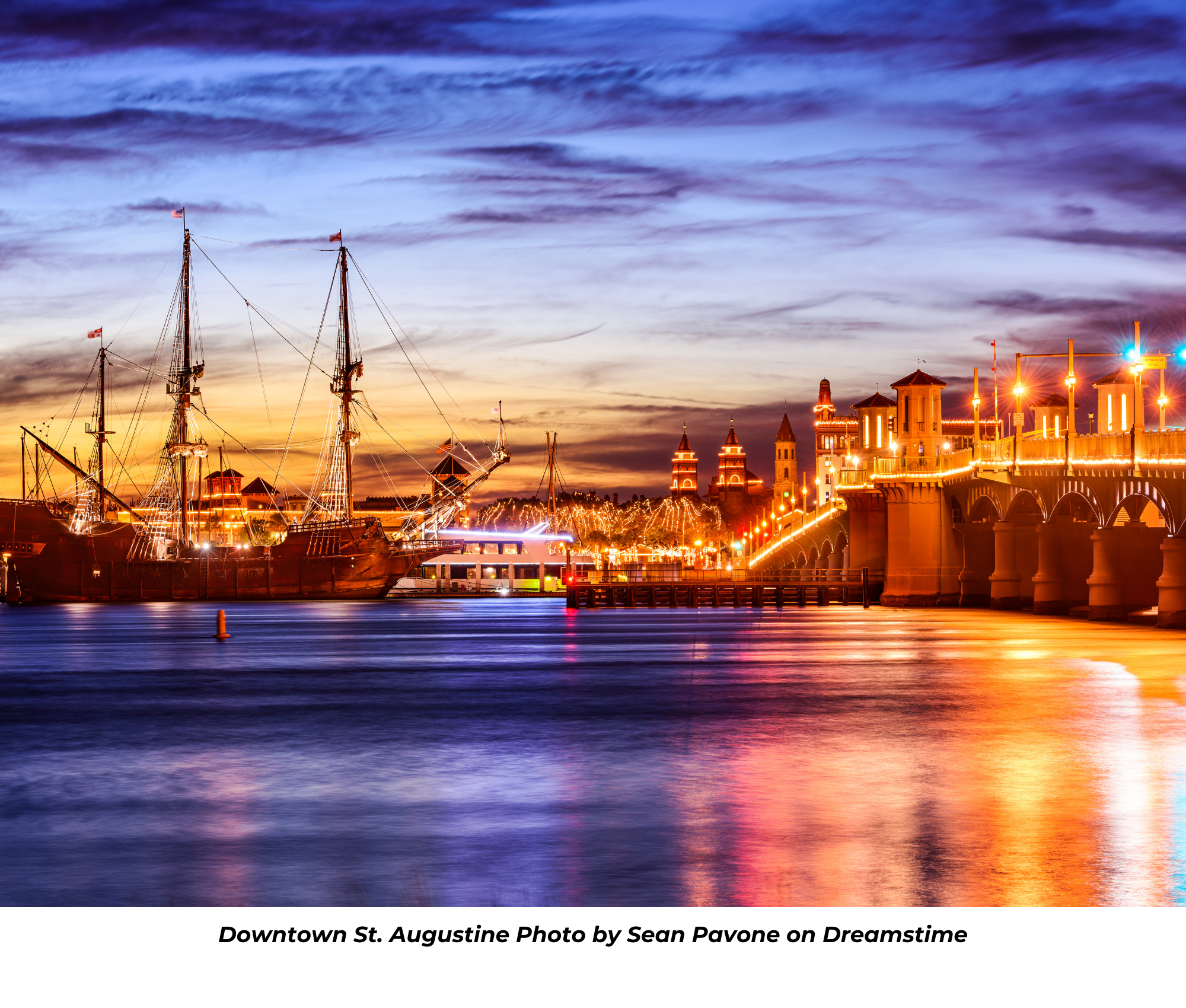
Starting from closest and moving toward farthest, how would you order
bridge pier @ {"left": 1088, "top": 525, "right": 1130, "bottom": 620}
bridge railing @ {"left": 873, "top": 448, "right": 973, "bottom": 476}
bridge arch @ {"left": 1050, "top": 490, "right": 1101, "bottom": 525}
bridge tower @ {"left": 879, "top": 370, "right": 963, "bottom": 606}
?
bridge arch @ {"left": 1050, "top": 490, "right": 1101, "bottom": 525}, bridge pier @ {"left": 1088, "top": 525, "right": 1130, "bottom": 620}, bridge railing @ {"left": 873, "top": 448, "right": 973, "bottom": 476}, bridge tower @ {"left": 879, "top": 370, "right": 963, "bottom": 606}

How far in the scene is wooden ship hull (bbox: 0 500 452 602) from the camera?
463 feet

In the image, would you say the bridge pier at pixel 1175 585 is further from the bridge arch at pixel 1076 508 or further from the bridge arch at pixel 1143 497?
the bridge arch at pixel 1076 508

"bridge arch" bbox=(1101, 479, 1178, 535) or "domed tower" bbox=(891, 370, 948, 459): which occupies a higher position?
"domed tower" bbox=(891, 370, 948, 459)

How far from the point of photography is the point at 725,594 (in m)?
127

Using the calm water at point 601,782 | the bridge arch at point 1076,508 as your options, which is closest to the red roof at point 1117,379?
the bridge arch at point 1076,508

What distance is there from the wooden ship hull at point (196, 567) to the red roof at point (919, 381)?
5262 cm

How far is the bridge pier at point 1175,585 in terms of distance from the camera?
240 ft

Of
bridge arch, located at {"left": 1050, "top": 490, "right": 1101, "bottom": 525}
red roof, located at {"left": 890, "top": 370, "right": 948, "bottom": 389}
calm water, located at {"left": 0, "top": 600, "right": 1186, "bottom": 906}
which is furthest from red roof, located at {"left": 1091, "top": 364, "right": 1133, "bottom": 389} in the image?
calm water, located at {"left": 0, "top": 600, "right": 1186, "bottom": 906}

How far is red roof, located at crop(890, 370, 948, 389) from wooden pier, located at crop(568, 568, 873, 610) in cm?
2207

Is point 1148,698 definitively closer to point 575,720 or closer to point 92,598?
point 575,720

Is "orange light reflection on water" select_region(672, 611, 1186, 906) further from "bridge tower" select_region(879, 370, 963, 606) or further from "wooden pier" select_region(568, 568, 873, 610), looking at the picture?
"wooden pier" select_region(568, 568, 873, 610)
